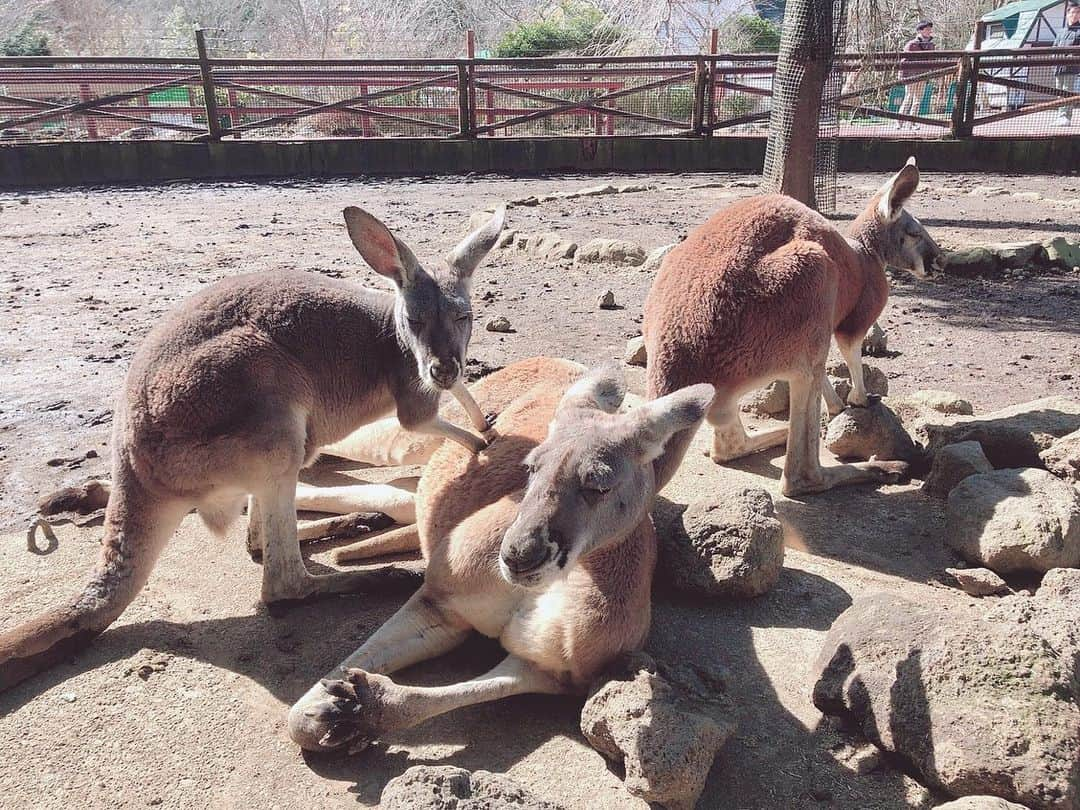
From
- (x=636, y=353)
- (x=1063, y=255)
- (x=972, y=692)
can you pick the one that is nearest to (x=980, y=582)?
(x=972, y=692)

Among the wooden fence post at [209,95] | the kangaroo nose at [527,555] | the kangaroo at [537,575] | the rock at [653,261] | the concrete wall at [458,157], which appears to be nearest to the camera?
→ the kangaroo nose at [527,555]

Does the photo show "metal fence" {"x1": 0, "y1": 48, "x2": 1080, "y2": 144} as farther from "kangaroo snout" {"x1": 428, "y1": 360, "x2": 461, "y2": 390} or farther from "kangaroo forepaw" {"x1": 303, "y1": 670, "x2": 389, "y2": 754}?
"kangaroo forepaw" {"x1": 303, "y1": 670, "x2": 389, "y2": 754}

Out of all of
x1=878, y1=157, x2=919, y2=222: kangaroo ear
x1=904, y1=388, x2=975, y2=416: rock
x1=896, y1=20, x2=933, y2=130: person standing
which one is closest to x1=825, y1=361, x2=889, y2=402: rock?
x1=904, y1=388, x2=975, y2=416: rock

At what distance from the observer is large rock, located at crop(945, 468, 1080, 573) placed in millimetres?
3268

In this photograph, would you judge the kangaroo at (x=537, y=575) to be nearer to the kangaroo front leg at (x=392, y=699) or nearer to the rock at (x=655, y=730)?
the kangaroo front leg at (x=392, y=699)

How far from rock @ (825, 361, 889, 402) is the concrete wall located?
35.3 feet

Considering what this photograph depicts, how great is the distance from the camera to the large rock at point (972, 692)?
218cm

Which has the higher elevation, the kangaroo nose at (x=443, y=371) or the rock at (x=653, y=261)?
the kangaroo nose at (x=443, y=371)

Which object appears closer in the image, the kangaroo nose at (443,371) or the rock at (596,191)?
the kangaroo nose at (443,371)

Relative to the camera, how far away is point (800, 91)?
29.3ft

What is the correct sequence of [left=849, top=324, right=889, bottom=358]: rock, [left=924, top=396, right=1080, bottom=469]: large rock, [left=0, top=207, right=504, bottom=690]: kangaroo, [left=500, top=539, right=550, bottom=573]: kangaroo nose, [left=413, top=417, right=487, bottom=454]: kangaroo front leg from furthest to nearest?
[left=849, top=324, right=889, bottom=358]: rock → [left=924, top=396, right=1080, bottom=469]: large rock → [left=413, top=417, right=487, bottom=454]: kangaroo front leg → [left=0, top=207, right=504, bottom=690]: kangaroo → [left=500, top=539, right=550, bottom=573]: kangaroo nose

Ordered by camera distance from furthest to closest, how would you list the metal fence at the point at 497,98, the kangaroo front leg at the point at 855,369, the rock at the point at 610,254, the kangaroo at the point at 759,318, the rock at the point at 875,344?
the metal fence at the point at 497,98 < the rock at the point at 610,254 < the rock at the point at 875,344 < the kangaroo front leg at the point at 855,369 < the kangaroo at the point at 759,318

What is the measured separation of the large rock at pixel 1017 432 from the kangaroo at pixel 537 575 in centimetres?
198

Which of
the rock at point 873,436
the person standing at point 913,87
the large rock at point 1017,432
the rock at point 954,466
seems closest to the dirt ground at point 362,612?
the rock at point 954,466
